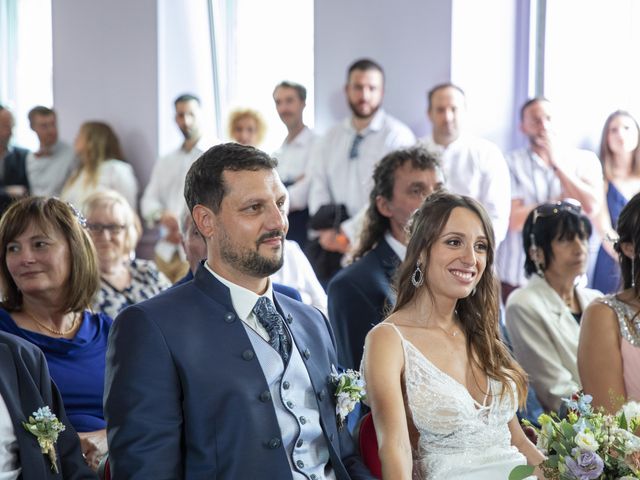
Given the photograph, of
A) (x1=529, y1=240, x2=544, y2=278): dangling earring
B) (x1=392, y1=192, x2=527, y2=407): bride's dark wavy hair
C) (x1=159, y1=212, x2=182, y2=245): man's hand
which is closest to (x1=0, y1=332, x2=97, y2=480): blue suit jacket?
(x1=392, y1=192, x2=527, y2=407): bride's dark wavy hair

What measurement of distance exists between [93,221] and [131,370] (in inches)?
96.8

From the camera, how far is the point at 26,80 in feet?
32.8

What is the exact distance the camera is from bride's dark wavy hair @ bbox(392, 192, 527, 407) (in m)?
2.89

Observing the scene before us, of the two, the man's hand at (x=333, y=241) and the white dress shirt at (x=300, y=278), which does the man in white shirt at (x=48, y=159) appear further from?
the white dress shirt at (x=300, y=278)

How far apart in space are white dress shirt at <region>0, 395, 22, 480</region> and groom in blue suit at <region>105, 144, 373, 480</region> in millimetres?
349

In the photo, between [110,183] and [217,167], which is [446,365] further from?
[110,183]

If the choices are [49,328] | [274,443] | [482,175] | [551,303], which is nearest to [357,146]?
[482,175]

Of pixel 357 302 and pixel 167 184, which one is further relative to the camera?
pixel 167 184

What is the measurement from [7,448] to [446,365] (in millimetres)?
1160

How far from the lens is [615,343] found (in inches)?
125

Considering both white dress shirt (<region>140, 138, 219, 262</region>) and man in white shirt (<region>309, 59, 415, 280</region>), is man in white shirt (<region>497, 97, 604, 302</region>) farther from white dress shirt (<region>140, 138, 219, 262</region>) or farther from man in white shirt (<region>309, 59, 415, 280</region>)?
white dress shirt (<region>140, 138, 219, 262</region>)

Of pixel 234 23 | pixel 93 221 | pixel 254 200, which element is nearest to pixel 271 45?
pixel 234 23

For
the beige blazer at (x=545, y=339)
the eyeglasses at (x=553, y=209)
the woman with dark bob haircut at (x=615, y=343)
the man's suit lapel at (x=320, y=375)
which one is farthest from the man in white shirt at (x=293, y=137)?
the man's suit lapel at (x=320, y=375)

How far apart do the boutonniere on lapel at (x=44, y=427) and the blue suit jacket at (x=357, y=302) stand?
1197mm
